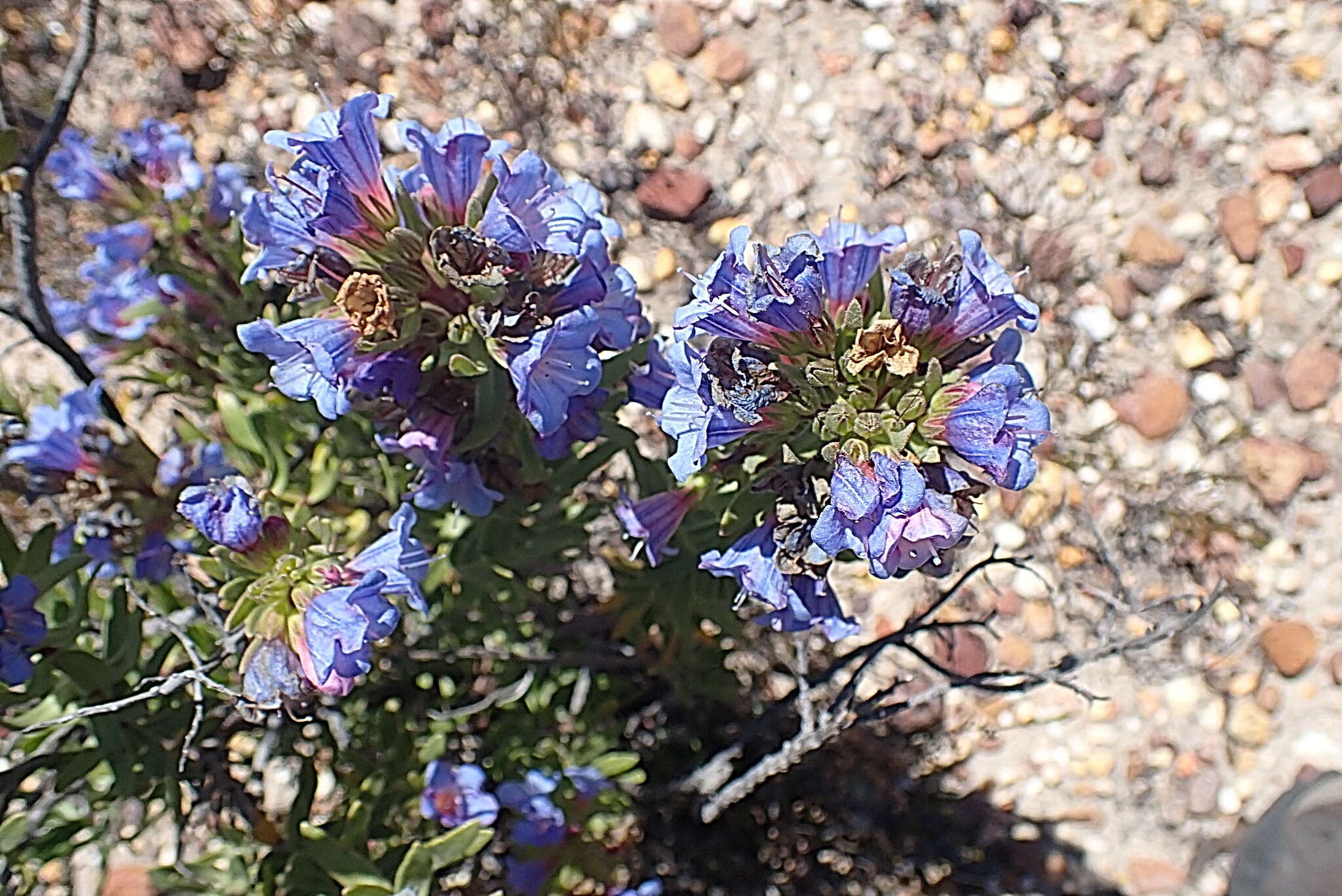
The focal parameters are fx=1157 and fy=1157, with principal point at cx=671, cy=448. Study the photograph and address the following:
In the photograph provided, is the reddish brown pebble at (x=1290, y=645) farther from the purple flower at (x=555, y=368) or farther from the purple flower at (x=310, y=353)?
the purple flower at (x=310, y=353)

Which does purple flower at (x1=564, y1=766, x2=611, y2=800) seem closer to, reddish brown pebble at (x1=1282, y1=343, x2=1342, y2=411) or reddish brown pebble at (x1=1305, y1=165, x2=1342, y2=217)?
reddish brown pebble at (x1=1282, y1=343, x2=1342, y2=411)

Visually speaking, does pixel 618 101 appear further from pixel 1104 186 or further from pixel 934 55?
pixel 1104 186

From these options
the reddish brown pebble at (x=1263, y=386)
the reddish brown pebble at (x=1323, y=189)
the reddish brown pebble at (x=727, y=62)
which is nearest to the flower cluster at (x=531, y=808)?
the reddish brown pebble at (x=727, y=62)

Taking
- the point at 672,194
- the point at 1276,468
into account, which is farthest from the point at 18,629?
the point at 1276,468

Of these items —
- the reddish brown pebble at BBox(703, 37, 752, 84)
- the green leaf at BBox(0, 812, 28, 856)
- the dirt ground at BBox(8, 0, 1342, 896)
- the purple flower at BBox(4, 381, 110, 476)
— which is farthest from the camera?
the reddish brown pebble at BBox(703, 37, 752, 84)

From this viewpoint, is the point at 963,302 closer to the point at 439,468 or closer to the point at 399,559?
the point at 439,468

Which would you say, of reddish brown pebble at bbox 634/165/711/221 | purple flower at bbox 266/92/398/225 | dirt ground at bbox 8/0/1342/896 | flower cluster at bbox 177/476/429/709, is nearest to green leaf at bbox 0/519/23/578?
flower cluster at bbox 177/476/429/709
